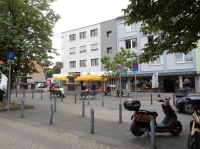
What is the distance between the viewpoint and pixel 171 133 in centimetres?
588

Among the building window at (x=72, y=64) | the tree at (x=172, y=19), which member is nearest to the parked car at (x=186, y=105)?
the tree at (x=172, y=19)

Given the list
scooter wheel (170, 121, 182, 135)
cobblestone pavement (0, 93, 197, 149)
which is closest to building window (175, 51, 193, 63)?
cobblestone pavement (0, 93, 197, 149)

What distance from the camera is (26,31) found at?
11.4 metres

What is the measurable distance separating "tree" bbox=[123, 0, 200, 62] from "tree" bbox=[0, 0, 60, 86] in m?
6.07

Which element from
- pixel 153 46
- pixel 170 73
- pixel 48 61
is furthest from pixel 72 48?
pixel 153 46

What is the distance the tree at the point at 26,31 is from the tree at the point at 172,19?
239 inches

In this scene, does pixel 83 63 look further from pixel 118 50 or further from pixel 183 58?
pixel 183 58

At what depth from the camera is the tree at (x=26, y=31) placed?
32.3 ft

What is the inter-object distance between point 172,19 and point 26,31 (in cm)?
852

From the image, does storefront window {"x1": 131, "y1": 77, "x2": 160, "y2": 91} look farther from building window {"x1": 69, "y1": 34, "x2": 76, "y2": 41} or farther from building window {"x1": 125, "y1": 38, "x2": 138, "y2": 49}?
building window {"x1": 69, "y1": 34, "x2": 76, "y2": 41}

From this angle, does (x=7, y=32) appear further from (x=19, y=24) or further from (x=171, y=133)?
(x=171, y=133)

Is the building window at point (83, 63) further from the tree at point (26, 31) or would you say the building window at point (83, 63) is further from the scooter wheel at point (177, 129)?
the scooter wheel at point (177, 129)

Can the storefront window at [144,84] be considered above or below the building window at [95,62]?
below

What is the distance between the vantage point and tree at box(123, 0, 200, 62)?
6180 millimetres
